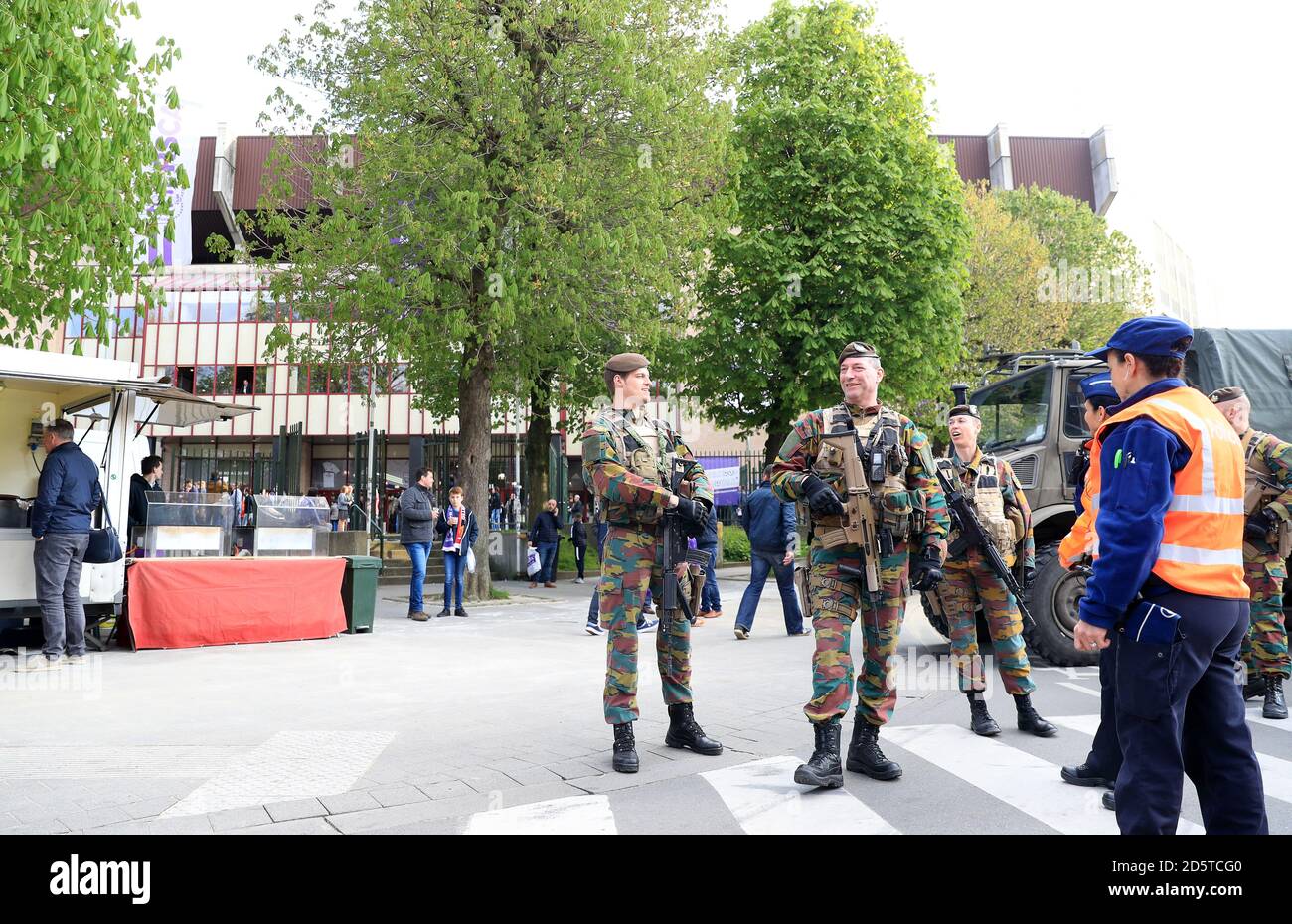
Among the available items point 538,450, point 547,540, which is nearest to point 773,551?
point 547,540

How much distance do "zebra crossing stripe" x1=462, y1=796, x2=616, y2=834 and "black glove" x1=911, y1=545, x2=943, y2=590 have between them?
1914 millimetres

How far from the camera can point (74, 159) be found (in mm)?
10469

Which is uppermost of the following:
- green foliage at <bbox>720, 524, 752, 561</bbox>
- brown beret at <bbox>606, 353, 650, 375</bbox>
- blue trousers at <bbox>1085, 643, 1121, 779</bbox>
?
brown beret at <bbox>606, 353, 650, 375</bbox>

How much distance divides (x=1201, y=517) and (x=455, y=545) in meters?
11.7

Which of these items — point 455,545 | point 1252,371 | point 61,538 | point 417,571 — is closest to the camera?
point 61,538

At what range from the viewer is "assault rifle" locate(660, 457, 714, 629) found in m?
5.07

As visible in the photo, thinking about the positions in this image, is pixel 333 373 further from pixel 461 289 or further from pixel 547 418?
pixel 547 418

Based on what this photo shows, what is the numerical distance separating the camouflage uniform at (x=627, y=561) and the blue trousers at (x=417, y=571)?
8.39 meters

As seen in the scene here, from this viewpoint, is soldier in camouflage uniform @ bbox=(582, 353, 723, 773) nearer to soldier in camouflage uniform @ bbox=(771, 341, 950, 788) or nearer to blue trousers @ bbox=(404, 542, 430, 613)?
soldier in camouflage uniform @ bbox=(771, 341, 950, 788)

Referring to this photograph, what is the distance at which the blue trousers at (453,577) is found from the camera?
1345cm

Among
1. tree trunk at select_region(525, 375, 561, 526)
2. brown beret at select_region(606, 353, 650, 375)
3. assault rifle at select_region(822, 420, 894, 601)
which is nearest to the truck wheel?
assault rifle at select_region(822, 420, 894, 601)

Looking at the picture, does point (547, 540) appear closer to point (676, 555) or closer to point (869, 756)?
point (676, 555)

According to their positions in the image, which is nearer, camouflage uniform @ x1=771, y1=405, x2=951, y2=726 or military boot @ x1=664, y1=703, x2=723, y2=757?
camouflage uniform @ x1=771, y1=405, x2=951, y2=726

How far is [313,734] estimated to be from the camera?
5621 mm
